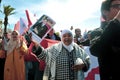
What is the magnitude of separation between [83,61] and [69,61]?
9.8 inches

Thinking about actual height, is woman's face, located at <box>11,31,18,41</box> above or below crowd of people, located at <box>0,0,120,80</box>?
above

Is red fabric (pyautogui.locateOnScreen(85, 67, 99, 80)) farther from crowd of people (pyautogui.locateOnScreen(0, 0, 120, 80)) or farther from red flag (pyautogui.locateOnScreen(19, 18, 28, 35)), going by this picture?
red flag (pyautogui.locateOnScreen(19, 18, 28, 35))

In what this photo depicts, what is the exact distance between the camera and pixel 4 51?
8570 mm

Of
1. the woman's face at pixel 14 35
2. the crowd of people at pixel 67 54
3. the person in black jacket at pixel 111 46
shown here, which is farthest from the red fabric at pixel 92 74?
the person in black jacket at pixel 111 46

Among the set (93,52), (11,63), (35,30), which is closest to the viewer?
(93,52)

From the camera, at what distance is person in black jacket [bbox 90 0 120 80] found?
291 centimetres

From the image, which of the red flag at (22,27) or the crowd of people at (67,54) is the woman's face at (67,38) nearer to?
the crowd of people at (67,54)

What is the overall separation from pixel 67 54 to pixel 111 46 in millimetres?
3558

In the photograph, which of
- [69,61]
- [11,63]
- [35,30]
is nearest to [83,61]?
[69,61]

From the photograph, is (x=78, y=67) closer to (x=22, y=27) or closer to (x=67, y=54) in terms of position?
(x=67, y=54)

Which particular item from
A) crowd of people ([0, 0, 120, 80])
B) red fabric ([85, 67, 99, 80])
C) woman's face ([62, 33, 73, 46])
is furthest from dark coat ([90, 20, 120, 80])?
red fabric ([85, 67, 99, 80])

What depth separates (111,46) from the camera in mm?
2936

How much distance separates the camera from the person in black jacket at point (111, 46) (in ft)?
9.54

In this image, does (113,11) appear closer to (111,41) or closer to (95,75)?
(111,41)
